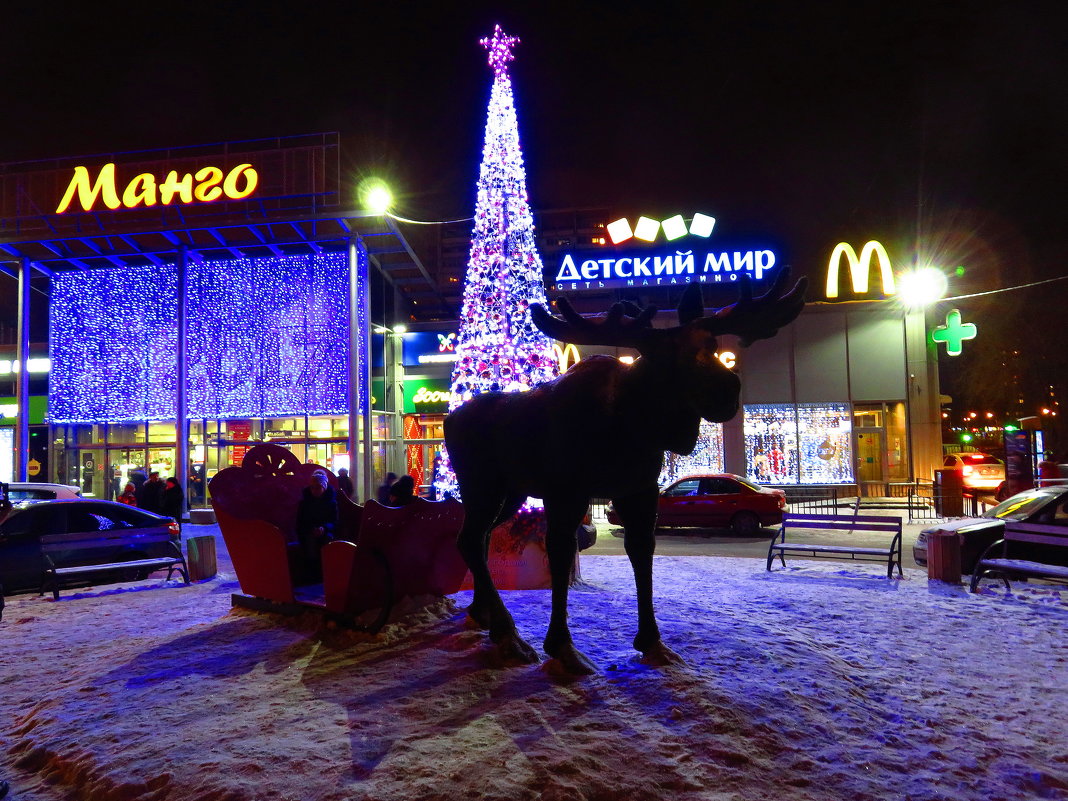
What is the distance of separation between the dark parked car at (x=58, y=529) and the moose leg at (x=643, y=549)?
8.71 meters

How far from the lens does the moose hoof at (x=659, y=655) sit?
16.8 ft

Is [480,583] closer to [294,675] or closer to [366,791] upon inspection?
[294,675]

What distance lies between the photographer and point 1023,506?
33.7ft

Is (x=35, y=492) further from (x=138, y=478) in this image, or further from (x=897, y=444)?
(x=897, y=444)

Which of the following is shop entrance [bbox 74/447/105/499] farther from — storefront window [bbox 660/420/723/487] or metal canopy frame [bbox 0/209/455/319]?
storefront window [bbox 660/420/723/487]

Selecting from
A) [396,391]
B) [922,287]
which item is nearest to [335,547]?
[396,391]

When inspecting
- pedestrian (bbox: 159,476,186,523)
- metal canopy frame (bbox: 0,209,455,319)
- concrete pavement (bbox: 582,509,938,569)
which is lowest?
concrete pavement (bbox: 582,509,938,569)

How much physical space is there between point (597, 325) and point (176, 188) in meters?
20.6

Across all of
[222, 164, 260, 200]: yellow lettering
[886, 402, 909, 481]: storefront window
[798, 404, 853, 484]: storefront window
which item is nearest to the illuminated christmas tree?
[222, 164, 260, 200]: yellow lettering

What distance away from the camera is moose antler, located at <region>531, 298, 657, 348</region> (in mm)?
4941

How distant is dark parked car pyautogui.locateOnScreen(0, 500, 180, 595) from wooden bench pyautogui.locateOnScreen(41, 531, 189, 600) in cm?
3

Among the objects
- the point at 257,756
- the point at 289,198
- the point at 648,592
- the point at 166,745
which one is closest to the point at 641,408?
the point at 648,592

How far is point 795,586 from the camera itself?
31.3ft

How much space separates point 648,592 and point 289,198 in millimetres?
19561
